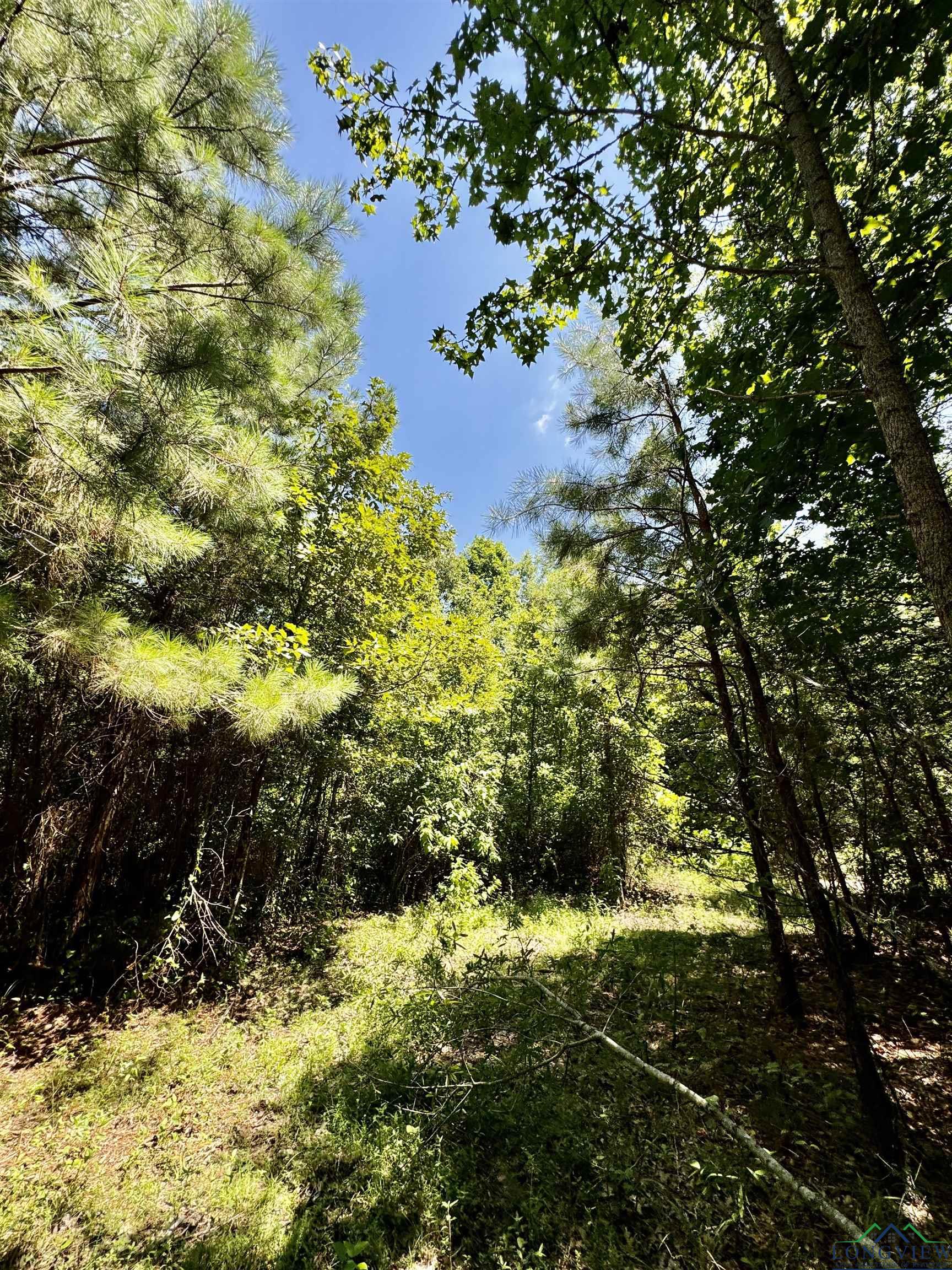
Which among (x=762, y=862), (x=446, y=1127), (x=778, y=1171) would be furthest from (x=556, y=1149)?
(x=762, y=862)

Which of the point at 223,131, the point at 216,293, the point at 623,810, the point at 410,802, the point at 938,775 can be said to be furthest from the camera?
the point at 623,810

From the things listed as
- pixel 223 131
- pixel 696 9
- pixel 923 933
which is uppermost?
pixel 223 131

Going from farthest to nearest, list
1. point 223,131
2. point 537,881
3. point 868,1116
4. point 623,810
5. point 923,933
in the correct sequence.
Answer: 1. point 537,881
2. point 623,810
3. point 923,933
4. point 223,131
5. point 868,1116

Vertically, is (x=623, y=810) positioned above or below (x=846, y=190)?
Answer: below

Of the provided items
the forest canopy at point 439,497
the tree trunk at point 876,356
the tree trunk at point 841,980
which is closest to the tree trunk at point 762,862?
the forest canopy at point 439,497

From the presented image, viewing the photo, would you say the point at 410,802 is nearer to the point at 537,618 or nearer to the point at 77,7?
the point at 537,618

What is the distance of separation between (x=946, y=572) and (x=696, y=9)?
2635 mm

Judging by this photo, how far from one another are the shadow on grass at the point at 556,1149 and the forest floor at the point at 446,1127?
0.01 metres

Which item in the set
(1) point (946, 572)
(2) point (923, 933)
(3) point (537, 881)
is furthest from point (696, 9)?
(3) point (537, 881)

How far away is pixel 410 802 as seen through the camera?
7.32m

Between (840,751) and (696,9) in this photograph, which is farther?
(840,751)

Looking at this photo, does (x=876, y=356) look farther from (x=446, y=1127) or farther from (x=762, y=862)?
(x=446, y=1127)

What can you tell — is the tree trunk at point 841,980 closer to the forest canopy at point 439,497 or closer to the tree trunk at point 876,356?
the forest canopy at point 439,497

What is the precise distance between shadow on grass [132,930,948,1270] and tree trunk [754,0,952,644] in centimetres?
248
